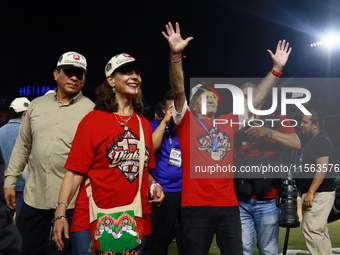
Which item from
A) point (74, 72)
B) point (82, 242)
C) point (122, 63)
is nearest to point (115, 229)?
point (82, 242)

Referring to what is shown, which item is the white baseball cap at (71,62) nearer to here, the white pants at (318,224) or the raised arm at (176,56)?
the raised arm at (176,56)

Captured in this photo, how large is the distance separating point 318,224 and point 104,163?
355 centimetres

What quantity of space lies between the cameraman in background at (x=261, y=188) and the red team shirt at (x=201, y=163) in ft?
2.79

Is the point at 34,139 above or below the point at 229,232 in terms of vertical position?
above

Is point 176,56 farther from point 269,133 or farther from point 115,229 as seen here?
point 269,133

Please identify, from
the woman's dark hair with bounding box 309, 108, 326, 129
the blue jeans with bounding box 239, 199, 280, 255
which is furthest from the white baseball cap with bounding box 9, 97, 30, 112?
the woman's dark hair with bounding box 309, 108, 326, 129

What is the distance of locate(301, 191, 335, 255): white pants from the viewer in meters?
5.80

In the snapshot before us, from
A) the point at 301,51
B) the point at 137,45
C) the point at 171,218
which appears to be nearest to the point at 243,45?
the point at 301,51

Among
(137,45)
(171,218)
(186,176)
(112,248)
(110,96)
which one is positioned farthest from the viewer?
(137,45)

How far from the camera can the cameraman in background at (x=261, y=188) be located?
4.89 meters

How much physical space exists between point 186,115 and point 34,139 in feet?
4.25

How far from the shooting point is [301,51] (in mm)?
24484

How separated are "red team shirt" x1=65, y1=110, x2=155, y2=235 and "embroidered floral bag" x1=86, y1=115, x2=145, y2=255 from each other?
44 mm

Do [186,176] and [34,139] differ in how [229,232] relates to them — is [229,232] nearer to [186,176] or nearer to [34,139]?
[186,176]
